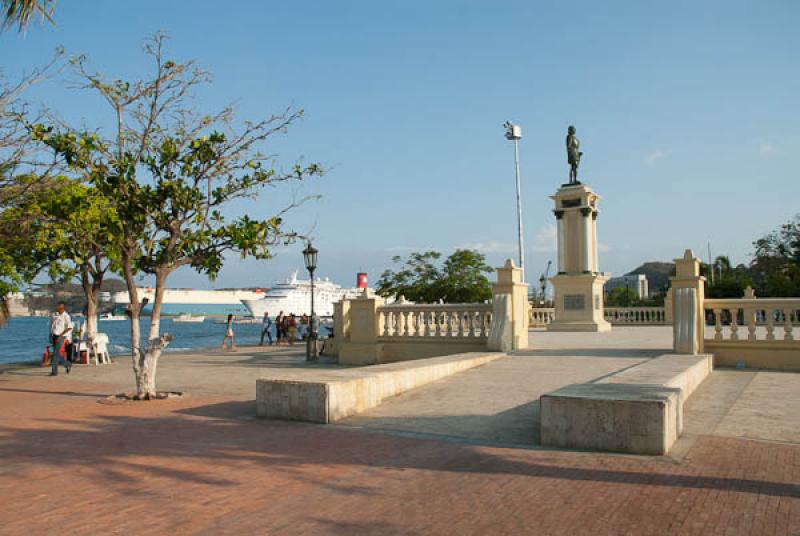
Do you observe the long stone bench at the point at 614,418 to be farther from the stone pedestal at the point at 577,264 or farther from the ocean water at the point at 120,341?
the ocean water at the point at 120,341

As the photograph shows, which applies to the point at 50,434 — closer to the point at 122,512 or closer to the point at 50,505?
the point at 50,505

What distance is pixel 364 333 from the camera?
18.5 m

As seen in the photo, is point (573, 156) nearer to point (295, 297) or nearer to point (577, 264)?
point (577, 264)

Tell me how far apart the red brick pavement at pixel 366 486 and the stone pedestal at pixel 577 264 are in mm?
19063

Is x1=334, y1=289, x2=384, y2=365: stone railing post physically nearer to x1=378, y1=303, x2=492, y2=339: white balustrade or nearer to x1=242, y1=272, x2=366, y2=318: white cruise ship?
x1=378, y1=303, x2=492, y2=339: white balustrade

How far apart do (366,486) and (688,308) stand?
34.9 ft

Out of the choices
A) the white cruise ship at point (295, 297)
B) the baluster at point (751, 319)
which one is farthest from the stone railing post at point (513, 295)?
the white cruise ship at point (295, 297)

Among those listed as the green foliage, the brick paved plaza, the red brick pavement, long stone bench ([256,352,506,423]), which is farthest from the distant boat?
the red brick pavement

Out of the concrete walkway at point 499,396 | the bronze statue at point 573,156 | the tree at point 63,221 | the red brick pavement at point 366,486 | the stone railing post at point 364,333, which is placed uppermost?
the bronze statue at point 573,156

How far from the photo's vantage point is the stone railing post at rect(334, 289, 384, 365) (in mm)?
18281

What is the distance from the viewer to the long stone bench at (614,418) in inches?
270

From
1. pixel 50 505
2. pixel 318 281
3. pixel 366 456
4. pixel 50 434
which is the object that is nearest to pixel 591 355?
pixel 366 456

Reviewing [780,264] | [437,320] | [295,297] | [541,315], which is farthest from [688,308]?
[295,297]

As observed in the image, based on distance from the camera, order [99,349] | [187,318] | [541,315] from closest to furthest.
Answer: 1. [99,349]
2. [541,315]
3. [187,318]
